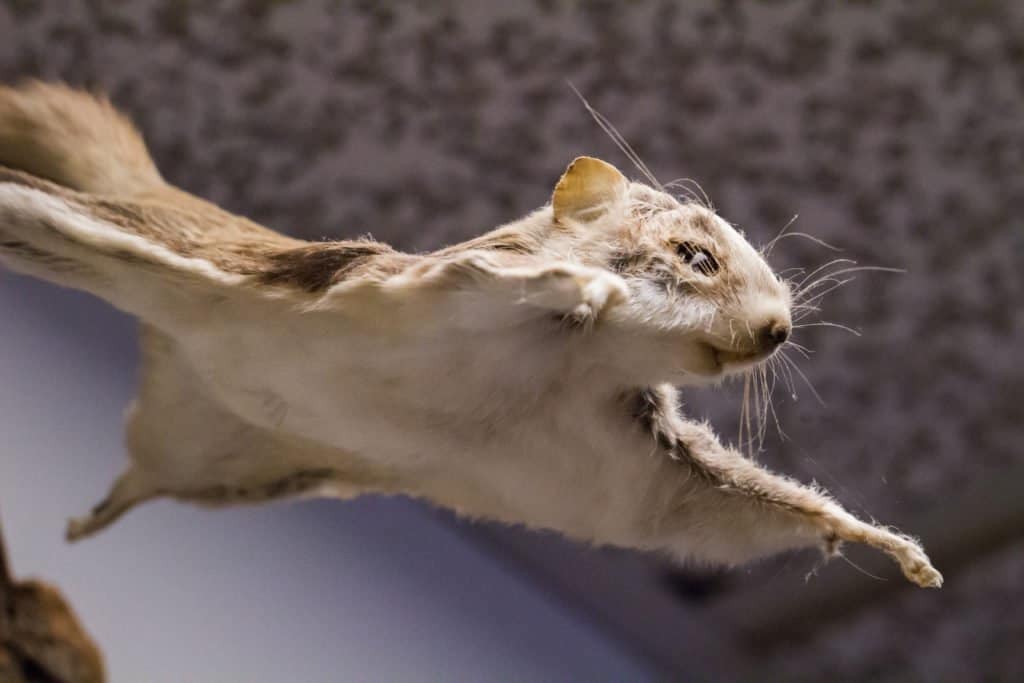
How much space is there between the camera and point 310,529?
0.88 meters

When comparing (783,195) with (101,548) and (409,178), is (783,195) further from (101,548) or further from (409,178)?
(101,548)

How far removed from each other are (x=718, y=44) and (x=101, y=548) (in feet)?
2.22

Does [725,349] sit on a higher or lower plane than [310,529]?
higher

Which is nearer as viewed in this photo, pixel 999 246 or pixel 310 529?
pixel 310 529

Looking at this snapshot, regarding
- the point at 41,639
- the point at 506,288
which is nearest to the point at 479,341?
the point at 506,288

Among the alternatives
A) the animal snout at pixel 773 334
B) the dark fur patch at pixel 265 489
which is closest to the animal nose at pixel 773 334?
the animal snout at pixel 773 334

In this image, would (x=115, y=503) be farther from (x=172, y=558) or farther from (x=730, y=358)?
(x=730, y=358)

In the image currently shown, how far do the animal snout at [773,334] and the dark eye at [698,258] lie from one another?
33mm

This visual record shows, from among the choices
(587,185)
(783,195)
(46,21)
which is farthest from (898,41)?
(46,21)

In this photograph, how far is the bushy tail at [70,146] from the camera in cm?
56

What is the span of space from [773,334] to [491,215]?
19.2 inches

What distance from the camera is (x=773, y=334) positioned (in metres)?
0.42

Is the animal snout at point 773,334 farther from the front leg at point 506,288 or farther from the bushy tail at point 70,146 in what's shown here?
the bushy tail at point 70,146

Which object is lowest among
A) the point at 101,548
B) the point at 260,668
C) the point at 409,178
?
the point at 260,668
